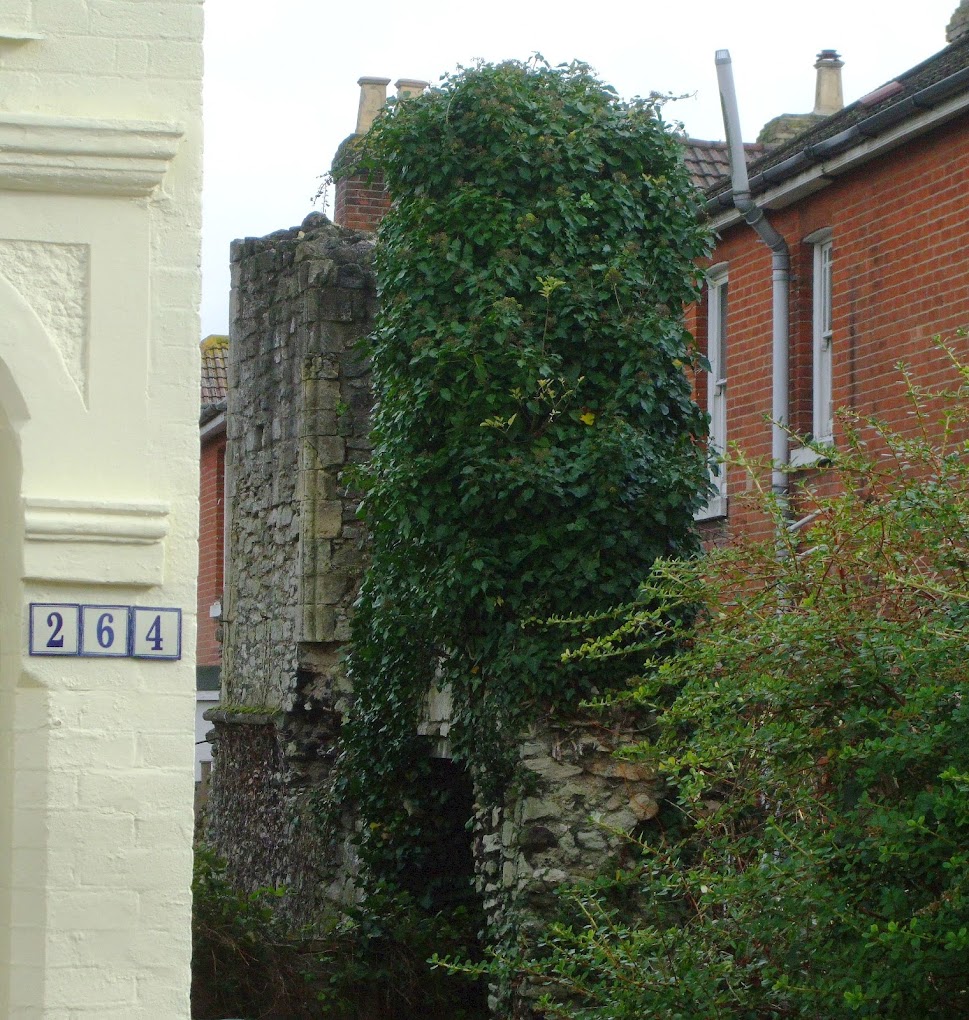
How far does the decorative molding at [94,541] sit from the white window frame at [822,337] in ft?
27.8

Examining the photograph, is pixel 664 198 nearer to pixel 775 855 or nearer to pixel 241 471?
pixel 775 855

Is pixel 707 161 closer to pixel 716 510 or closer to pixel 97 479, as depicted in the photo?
pixel 716 510

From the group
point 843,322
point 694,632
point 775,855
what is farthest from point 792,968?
point 843,322

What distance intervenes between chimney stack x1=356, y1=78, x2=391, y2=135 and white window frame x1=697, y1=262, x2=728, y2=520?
23.0 ft

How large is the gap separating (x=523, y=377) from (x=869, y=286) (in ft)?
12.0

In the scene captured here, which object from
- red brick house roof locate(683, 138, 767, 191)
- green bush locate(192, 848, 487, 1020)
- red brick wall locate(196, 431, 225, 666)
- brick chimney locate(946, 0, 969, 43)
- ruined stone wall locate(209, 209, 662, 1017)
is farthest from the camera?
red brick wall locate(196, 431, 225, 666)

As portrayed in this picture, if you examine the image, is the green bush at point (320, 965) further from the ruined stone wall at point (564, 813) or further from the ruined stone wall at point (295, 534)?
the ruined stone wall at point (295, 534)

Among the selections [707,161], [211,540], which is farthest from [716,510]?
[211,540]

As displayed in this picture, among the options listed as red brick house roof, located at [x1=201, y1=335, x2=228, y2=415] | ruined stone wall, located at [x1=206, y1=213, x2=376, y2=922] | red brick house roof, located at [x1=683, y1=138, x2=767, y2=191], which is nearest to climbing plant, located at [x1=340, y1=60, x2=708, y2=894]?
ruined stone wall, located at [x1=206, y1=213, x2=376, y2=922]

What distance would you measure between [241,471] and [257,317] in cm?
159

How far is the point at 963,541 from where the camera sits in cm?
639

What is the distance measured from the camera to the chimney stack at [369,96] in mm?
20297

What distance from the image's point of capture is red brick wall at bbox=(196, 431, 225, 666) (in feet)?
79.0

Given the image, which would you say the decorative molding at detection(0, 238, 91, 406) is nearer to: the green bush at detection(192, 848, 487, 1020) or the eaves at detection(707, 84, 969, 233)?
the green bush at detection(192, 848, 487, 1020)
